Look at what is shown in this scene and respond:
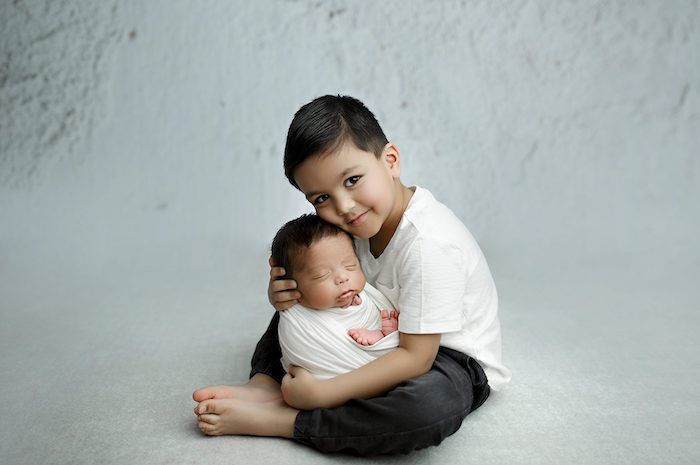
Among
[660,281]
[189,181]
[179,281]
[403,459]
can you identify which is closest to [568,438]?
[403,459]

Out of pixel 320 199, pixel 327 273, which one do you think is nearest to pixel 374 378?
pixel 327 273

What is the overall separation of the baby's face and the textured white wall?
1133 mm

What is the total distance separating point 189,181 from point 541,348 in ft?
4.35

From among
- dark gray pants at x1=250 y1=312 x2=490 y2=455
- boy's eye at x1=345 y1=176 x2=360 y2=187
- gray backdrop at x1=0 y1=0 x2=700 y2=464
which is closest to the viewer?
dark gray pants at x1=250 y1=312 x2=490 y2=455

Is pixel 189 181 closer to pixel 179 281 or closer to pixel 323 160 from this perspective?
pixel 179 281

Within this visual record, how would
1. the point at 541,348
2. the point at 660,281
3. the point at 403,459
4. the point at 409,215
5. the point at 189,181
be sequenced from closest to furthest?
the point at 403,459 < the point at 409,215 < the point at 541,348 < the point at 660,281 < the point at 189,181

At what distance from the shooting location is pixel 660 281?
2.11 metres

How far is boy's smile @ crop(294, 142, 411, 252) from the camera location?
1.31 meters

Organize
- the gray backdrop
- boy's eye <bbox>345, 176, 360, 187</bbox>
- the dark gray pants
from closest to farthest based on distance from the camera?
the dark gray pants
boy's eye <bbox>345, 176, 360, 187</bbox>
the gray backdrop

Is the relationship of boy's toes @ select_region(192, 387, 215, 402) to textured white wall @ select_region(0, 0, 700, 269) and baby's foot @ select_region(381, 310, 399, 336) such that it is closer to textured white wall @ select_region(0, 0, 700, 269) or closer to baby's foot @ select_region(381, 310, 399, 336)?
baby's foot @ select_region(381, 310, 399, 336)

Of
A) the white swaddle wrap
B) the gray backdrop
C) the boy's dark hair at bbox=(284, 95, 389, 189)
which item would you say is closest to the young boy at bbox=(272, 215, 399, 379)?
the white swaddle wrap

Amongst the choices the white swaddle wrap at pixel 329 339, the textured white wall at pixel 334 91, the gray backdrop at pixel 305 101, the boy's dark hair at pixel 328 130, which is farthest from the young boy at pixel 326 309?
the textured white wall at pixel 334 91

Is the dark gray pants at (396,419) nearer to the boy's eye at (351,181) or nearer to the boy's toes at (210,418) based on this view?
the boy's toes at (210,418)

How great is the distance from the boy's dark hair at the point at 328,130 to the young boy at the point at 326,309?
0.12 metres
